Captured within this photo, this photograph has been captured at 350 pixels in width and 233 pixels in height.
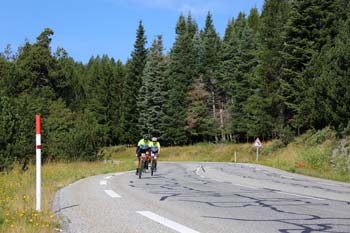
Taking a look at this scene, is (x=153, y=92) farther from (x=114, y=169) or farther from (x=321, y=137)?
(x=114, y=169)

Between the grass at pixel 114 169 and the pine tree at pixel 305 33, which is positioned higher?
the pine tree at pixel 305 33

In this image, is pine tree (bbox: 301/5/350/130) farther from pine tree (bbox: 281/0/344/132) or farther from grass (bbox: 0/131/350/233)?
pine tree (bbox: 281/0/344/132)

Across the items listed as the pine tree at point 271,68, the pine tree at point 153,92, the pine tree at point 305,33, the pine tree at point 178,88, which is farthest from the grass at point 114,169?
the pine tree at point 153,92

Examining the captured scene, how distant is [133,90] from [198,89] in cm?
1431

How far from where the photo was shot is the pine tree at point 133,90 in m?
76.6

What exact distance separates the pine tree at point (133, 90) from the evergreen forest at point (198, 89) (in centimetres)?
18

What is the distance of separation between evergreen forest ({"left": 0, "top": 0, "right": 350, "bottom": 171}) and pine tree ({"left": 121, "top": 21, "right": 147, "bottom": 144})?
0.18m

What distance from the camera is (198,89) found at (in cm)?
6919

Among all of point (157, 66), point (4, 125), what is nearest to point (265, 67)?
point (157, 66)

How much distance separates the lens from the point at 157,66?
71250 mm

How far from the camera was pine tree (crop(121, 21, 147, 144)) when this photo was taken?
→ 76625 millimetres

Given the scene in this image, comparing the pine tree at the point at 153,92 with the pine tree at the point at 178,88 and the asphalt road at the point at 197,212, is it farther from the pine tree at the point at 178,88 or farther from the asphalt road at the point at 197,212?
the asphalt road at the point at 197,212

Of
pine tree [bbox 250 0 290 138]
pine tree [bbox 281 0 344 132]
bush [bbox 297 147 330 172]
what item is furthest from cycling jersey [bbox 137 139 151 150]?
pine tree [bbox 250 0 290 138]

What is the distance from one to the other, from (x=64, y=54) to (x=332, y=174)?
57.4m
